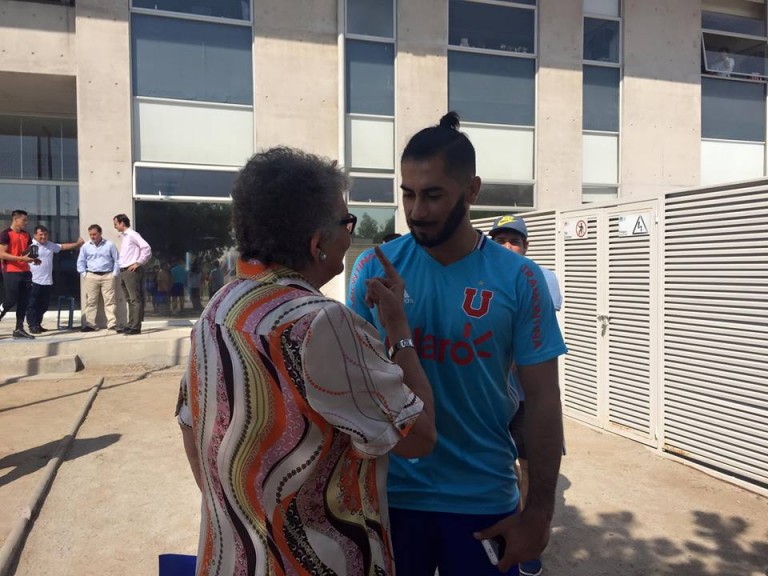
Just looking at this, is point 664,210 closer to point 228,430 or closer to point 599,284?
point 599,284

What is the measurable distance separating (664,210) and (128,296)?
333 inches

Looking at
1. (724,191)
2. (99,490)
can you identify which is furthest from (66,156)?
(724,191)

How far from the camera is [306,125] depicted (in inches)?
480

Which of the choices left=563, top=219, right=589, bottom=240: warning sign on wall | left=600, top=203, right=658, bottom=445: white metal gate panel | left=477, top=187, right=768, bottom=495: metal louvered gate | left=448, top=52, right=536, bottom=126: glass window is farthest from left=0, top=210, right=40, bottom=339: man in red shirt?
left=600, top=203, right=658, bottom=445: white metal gate panel

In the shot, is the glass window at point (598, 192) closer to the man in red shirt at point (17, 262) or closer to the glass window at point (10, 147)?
the man in red shirt at point (17, 262)

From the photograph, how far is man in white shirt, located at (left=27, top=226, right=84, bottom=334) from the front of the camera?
10.3 m

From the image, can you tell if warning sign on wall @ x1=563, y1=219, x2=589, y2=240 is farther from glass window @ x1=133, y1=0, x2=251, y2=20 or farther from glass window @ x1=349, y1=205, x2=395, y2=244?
glass window @ x1=133, y1=0, x2=251, y2=20

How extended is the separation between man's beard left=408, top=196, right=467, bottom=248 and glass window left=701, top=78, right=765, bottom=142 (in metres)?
14.5

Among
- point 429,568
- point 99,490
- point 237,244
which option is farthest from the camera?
point 99,490

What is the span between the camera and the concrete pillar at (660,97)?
13.7 metres

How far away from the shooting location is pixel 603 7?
13.7m

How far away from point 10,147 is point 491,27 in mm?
10638

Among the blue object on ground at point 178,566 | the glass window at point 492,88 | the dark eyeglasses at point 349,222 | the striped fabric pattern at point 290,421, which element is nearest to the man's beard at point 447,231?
the dark eyeglasses at point 349,222

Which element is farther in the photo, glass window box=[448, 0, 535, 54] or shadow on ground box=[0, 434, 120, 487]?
glass window box=[448, 0, 535, 54]
